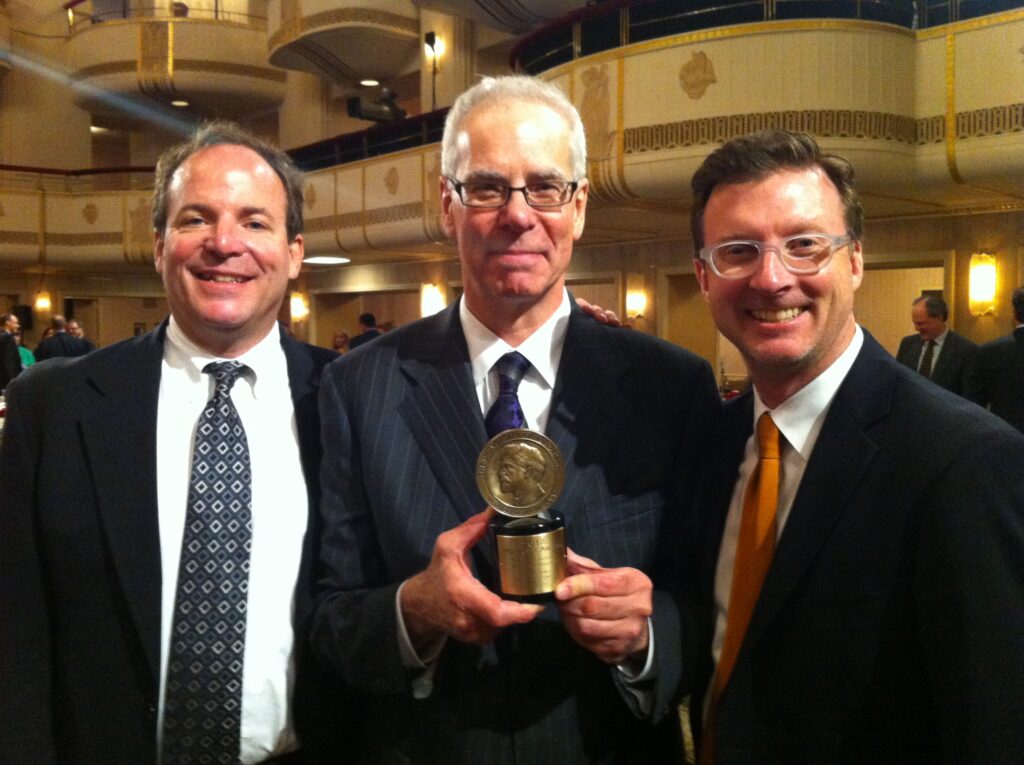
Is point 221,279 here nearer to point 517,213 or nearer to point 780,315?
point 517,213

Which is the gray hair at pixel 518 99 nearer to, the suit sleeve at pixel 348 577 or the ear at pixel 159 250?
the suit sleeve at pixel 348 577

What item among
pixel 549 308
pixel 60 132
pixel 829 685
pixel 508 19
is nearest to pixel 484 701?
pixel 829 685

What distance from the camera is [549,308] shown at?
1910 mm

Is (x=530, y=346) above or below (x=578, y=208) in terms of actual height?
below

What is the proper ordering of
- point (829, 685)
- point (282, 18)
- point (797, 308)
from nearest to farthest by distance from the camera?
point (829, 685) < point (797, 308) < point (282, 18)

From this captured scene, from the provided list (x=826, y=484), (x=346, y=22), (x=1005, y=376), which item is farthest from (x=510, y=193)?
(x=346, y=22)

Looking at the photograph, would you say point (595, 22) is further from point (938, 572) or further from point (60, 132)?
point (60, 132)

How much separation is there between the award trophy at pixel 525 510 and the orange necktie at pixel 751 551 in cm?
42

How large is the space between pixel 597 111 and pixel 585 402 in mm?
8047

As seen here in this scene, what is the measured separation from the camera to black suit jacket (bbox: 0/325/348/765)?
Answer: 1.85 metres

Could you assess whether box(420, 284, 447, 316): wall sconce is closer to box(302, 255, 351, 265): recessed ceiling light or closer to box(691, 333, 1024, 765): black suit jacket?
box(302, 255, 351, 265): recessed ceiling light

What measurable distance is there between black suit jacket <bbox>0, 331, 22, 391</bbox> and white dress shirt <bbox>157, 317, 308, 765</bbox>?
8.49 meters

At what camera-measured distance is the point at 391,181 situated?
43.9ft

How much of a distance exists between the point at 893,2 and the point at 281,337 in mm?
8131
